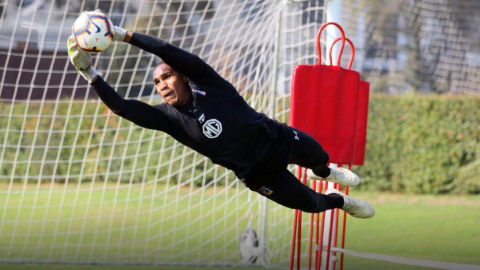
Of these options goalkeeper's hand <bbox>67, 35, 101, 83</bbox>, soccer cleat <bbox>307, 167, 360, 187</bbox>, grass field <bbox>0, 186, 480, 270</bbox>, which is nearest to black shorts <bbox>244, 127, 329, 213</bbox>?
soccer cleat <bbox>307, 167, 360, 187</bbox>

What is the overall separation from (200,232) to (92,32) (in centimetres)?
451

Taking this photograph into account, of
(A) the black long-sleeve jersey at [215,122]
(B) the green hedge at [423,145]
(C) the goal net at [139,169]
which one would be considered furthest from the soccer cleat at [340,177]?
(B) the green hedge at [423,145]

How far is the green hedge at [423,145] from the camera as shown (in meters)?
12.9

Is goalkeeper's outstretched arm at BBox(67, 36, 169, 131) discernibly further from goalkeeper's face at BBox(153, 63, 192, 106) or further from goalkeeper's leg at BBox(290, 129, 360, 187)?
goalkeeper's leg at BBox(290, 129, 360, 187)

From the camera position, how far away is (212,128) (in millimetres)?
4059

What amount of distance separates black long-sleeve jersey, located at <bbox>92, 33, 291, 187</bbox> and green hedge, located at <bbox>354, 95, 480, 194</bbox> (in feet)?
31.1

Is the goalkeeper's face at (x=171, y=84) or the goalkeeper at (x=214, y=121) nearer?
the goalkeeper at (x=214, y=121)

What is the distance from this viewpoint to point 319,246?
5.13 m

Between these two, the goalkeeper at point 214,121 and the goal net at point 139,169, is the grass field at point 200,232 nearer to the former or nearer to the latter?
the goal net at point 139,169

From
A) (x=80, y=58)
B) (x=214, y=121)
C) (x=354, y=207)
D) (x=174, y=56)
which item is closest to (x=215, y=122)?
(x=214, y=121)

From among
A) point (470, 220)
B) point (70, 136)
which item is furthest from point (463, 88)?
point (70, 136)

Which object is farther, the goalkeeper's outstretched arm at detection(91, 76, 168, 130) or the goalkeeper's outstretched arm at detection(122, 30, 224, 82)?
the goalkeeper's outstretched arm at detection(91, 76, 168, 130)

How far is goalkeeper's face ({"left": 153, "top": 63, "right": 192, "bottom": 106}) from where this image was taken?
4031 millimetres

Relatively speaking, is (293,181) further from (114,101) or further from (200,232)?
(200,232)
